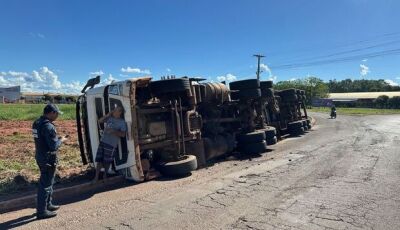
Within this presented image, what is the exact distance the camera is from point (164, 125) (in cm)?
955

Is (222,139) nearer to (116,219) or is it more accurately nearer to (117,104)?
(117,104)

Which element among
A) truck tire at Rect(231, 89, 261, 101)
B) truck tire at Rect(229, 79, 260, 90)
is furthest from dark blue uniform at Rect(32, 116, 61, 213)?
truck tire at Rect(229, 79, 260, 90)

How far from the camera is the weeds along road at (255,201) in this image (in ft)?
18.9

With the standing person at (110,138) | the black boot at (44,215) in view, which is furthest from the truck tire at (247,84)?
the black boot at (44,215)

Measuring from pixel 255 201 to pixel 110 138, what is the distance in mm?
3285

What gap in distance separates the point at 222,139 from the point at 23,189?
5.67m

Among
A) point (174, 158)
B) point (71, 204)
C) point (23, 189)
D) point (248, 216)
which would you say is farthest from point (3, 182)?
point (248, 216)

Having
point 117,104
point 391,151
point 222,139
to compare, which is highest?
point 117,104

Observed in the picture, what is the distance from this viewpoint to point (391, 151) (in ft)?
42.1

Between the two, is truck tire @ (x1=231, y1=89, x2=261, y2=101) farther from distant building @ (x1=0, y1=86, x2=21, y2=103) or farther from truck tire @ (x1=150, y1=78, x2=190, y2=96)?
distant building @ (x1=0, y1=86, x2=21, y2=103)

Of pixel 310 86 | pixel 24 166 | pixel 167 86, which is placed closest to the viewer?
pixel 167 86

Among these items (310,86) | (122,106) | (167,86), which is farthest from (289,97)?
(310,86)

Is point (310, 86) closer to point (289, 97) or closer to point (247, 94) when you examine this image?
point (289, 97)

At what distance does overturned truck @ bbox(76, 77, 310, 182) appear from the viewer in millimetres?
8656
